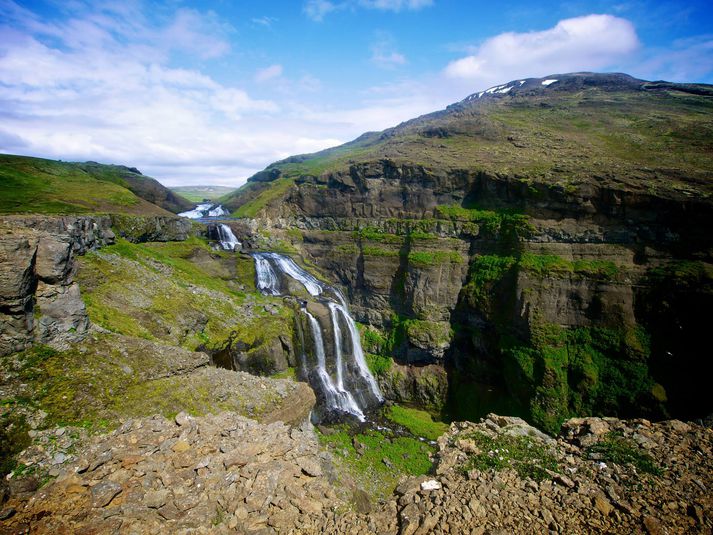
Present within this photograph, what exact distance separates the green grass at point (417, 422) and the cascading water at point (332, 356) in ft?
5.69

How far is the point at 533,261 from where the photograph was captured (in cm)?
2577

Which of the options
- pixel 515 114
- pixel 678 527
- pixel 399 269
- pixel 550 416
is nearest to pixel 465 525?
pixel 678 527

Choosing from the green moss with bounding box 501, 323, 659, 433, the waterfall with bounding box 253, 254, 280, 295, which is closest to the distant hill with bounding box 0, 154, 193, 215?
the waterfall with bounding box 253, 254, 280, 295

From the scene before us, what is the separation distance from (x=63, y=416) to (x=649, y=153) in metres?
46.3

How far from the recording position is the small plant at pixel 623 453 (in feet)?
30.9

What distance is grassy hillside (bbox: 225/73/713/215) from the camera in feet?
88.8

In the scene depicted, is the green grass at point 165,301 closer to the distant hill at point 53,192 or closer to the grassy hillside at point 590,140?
the distant hill at point 53,192

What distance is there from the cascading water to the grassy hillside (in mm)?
16694

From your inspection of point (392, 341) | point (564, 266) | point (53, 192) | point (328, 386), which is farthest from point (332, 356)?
point (53, 192)

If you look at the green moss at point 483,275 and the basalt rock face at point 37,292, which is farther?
the green moss at point 483,275

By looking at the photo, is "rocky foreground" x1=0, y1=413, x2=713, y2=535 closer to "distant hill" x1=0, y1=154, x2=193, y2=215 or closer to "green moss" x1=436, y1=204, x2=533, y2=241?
"green moss" x1=436, y1=204, x2=533, y2=241

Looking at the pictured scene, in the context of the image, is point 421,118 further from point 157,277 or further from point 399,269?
point 157,277

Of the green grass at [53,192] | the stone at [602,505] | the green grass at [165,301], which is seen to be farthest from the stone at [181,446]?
the green grass at [53,192]

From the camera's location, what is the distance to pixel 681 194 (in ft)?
76.7
